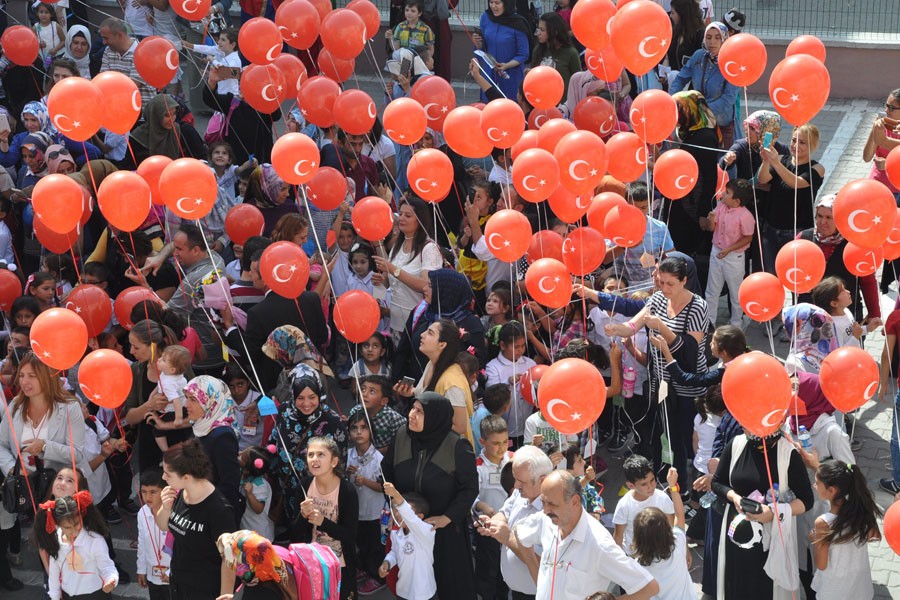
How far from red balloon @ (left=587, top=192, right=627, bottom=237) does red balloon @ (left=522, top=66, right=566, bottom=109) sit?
4.25 ft

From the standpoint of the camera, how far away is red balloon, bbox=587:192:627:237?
8.11 m

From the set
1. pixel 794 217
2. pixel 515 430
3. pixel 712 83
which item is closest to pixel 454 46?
pixel 712 83

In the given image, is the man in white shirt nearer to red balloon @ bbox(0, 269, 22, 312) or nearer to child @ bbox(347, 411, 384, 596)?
child @ bbox(347, 411, 384, 596)

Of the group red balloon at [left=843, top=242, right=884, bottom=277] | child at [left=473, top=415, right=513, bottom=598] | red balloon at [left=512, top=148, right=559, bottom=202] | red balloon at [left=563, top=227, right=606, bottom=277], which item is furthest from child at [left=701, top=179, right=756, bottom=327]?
child at [left=473, top=415, right=513, bottom=598]

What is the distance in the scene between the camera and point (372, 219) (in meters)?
8.52

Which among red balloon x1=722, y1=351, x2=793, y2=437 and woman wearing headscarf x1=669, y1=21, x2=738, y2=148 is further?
woman wearing headscarf x1=669, y1=21, x2=738, y2=148

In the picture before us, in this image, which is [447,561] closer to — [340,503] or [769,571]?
[340,503]

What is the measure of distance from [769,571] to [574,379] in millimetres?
1412

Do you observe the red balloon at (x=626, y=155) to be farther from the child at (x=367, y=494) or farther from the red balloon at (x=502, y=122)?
the child at (x=367, y=494)

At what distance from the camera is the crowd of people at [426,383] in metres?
6.28

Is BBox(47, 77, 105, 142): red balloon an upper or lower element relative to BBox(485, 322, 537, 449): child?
upper

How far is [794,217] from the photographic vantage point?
29.5ft

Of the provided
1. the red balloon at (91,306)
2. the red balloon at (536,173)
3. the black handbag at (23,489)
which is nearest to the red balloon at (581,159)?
the red balloon at (536,173)

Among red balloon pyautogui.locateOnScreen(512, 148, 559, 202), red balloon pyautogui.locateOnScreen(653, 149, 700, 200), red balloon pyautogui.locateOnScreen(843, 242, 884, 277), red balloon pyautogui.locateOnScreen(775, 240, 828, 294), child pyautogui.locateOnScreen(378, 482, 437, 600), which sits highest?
red balloon pyautogui.locateOnScreen(512, 148, 559, 202)
